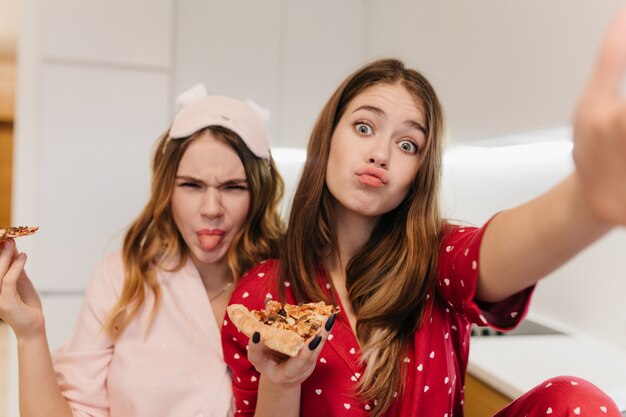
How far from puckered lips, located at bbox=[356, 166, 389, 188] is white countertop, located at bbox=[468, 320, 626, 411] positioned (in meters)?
0.64

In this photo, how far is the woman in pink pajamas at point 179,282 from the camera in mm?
1173

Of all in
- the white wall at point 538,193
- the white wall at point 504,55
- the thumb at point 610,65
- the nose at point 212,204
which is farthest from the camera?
A: the white wall at point 538,193

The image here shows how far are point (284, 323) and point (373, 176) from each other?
281mm

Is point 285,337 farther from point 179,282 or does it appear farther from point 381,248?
point 179,282

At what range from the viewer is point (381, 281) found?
3.41 feet

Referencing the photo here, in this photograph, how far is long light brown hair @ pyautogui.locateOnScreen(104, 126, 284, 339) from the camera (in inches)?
48.5

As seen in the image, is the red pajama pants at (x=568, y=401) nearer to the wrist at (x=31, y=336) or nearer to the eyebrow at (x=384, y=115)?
the eyebrow at (x=384, y=115)

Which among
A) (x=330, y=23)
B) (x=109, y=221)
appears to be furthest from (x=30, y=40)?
(x=330, y=23)

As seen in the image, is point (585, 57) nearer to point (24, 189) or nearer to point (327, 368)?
point (327, 368)

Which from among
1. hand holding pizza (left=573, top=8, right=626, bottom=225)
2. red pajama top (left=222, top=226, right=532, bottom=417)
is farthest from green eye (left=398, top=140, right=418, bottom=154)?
hand holding pizza (left=573, top=8, right=626, bottom=225)

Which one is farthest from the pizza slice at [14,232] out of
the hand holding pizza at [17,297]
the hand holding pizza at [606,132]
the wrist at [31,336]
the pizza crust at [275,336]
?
the hand holding pizza at [606,132]

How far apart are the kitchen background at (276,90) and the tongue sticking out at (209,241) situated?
0.90m

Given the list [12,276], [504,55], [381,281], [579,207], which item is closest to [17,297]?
[12,276]

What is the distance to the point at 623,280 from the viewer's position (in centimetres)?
159
